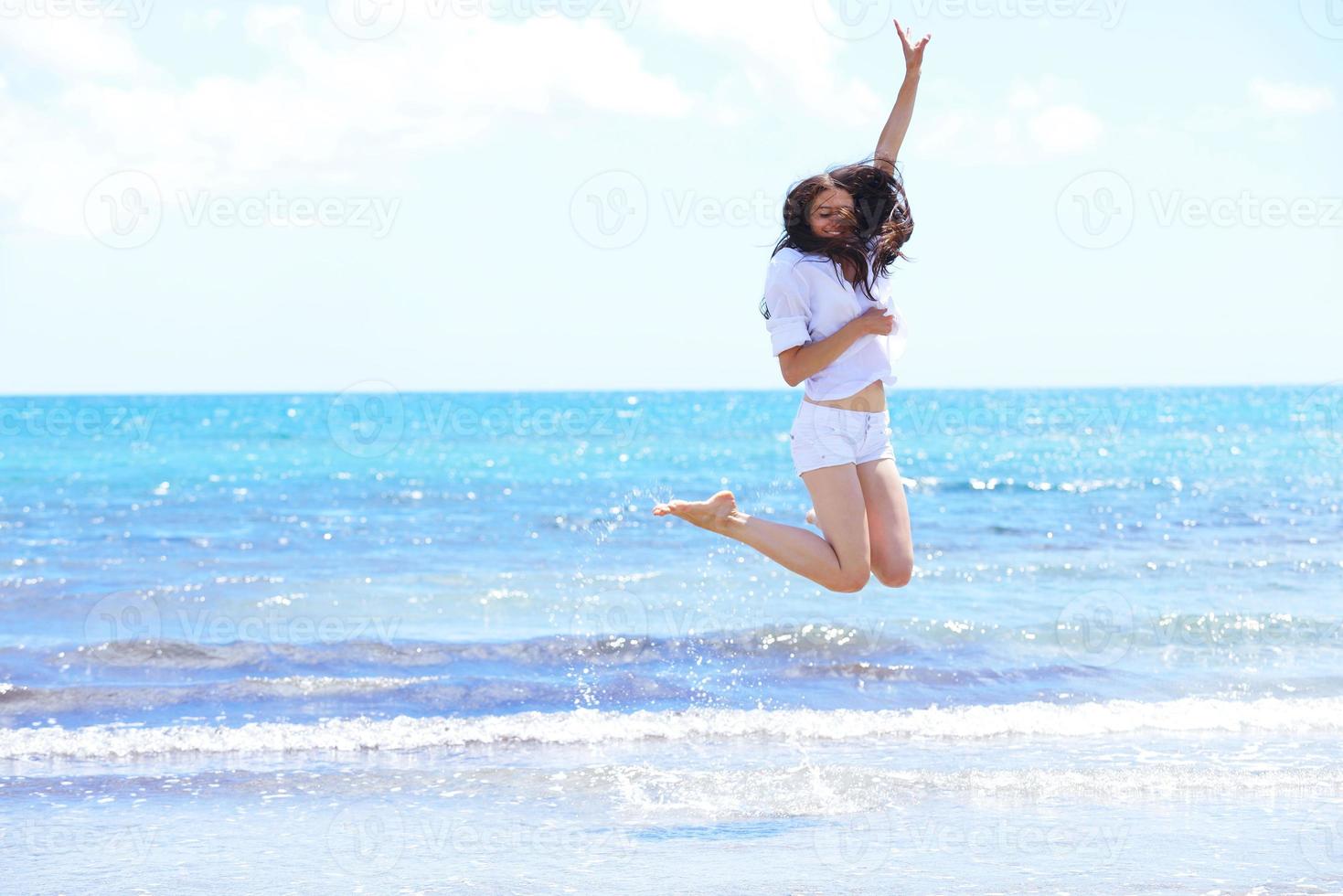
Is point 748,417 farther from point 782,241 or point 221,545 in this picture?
point 782,241

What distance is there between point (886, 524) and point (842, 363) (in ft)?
2.43

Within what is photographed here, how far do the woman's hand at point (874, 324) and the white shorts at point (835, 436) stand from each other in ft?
1.34

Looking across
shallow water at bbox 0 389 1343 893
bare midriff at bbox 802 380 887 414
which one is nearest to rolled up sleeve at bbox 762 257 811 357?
bare midriff at bbox 802 380 887 414

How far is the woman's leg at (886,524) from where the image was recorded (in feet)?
19.0

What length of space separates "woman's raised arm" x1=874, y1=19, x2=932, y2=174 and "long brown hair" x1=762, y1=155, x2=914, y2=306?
0.86 feet

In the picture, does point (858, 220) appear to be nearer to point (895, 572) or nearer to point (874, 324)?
point (874, 324)

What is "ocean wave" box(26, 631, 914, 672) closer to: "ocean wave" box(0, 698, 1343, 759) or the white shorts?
"ocean wave" box(0, 698, 1343, 759)

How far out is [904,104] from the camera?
6043 mm

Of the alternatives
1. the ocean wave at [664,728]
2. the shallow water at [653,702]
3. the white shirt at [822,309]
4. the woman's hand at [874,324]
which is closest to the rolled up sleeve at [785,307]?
the white shirt at [822,309]

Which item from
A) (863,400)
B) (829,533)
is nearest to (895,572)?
(829,533)

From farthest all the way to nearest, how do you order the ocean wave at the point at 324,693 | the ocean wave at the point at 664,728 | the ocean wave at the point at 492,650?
1. the ocean wave at the point at 492,650
2. the ocean wave at the point at 324,693
3. the ocean wave at the point at 664,728

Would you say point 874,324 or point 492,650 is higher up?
point 874,324

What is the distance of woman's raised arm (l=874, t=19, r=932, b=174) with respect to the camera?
5.94 meters

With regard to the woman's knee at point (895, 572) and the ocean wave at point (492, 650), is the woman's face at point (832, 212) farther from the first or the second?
the ocean wave at point (492, 650)
